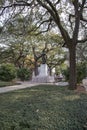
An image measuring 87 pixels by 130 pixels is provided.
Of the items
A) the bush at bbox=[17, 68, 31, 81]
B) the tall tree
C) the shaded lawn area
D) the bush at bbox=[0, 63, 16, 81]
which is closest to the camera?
the shaded lawn area

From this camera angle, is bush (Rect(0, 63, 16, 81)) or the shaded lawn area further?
bush (Rect(0, 63, 16, 81))

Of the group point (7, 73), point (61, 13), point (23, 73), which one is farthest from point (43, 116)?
point (23, 73)

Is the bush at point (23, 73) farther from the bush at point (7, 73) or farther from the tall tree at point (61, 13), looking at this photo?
the tall tree at point (61, 13)

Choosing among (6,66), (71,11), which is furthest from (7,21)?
(6,66)

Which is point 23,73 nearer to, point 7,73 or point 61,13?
point 7,73

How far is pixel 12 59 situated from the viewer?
133 feet

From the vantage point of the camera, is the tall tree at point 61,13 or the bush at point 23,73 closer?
the tall tree at point 61,13

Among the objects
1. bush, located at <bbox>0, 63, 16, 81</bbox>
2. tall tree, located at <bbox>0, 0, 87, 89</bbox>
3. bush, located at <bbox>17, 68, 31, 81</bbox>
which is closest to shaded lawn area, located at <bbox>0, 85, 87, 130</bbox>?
tall tree, located at <bbox>0, 0, 87, 89</bbox>

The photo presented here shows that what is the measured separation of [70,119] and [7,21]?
8.46 metres

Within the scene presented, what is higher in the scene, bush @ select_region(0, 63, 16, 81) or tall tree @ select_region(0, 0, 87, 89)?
tall tree @ select_region(0, 0, 87, 89)

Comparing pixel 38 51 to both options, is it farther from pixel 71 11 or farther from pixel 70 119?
pixel 70 119

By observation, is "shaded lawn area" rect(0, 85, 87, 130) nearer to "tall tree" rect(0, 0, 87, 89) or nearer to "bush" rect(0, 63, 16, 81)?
"tall tree" rect(0, 0, 87, 89)

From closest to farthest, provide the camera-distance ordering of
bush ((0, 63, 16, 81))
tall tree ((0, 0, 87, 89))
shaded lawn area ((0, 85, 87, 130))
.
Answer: shaded lawn area ((0, 85, 87, 130))
tall tree ((0, 0, 87, 89))
bush ((0, 63, 16, 81))

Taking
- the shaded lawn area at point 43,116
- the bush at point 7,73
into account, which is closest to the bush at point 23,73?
the bush at point 7,73
